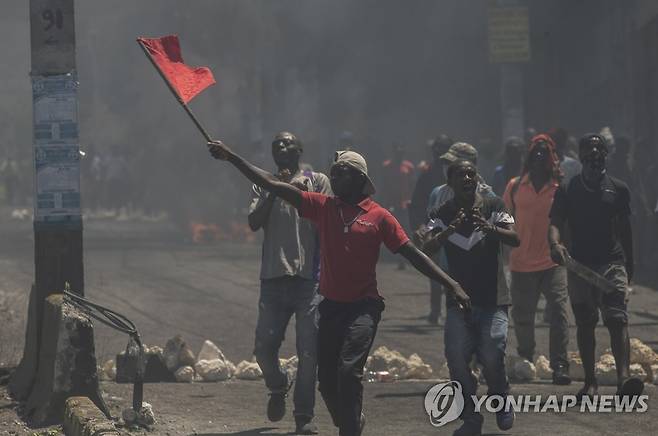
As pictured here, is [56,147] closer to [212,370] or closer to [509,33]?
[212,370]

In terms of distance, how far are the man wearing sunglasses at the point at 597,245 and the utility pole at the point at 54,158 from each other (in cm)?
305

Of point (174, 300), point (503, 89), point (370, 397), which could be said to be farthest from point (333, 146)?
point (370, 397)

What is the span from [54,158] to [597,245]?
346cm

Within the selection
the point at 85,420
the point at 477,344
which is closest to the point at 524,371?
the point at 477,344

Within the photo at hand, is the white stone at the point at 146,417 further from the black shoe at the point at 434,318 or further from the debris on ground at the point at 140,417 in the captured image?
the black shoe at the point at 434,318

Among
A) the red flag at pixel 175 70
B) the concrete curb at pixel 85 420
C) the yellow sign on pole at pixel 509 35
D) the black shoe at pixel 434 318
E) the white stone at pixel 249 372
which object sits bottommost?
the black shoe at pixel 434 318

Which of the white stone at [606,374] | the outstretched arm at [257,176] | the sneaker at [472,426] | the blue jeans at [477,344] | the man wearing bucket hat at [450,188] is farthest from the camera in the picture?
the white stone at [606,374]

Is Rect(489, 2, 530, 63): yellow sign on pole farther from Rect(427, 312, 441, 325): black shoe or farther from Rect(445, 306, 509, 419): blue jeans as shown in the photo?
Rect(445, 306, 509, 419): blue jeans

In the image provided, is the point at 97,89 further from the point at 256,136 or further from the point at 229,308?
the point at 229,308

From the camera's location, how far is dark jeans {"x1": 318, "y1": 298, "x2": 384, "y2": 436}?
7492 millimetres

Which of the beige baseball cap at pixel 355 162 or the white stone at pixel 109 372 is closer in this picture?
the beige baseball cap at pixel 355 162

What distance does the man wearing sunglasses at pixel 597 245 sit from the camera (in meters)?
9.45

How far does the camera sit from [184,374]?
10758 mm

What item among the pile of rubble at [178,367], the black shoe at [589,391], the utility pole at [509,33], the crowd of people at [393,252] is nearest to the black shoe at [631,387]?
the crowd of people at [393,252]
